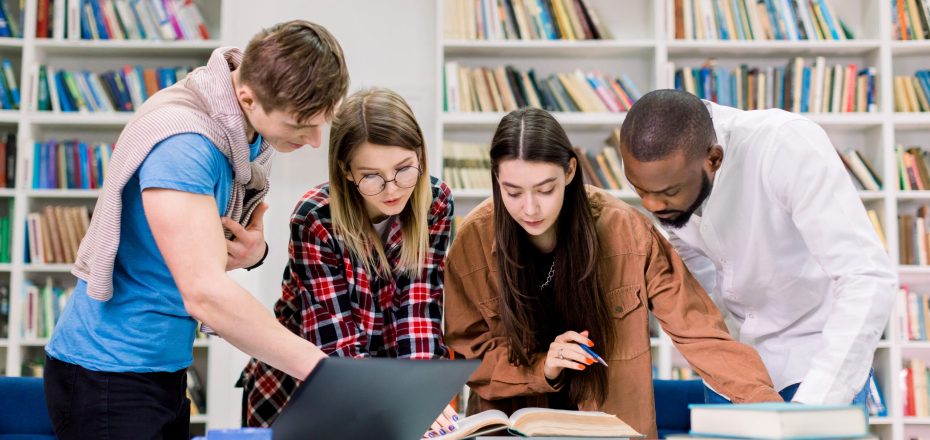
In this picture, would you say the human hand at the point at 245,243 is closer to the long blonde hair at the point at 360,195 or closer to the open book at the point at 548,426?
the long blonde hair at the point at 360,195

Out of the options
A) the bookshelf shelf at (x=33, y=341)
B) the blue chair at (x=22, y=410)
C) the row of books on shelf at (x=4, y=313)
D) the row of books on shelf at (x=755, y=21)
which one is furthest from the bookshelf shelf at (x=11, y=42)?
the row of books on shelf at (x=755, y=21)

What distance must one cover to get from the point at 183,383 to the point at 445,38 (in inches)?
112

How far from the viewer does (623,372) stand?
1829 millimetres

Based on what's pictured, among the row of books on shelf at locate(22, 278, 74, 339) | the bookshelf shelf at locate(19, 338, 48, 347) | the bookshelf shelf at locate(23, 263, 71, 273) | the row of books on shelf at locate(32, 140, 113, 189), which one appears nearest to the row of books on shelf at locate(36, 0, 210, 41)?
the row of books on shelf at locate(32, 140, 113, 189)

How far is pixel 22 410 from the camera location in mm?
2201

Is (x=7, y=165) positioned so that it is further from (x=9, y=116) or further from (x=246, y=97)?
(x=246, y=97)

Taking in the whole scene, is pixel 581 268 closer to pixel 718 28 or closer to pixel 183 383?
pixel 183 383

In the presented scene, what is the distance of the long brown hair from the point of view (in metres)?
1.80

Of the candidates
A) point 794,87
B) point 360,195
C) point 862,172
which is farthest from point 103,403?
point 862,172

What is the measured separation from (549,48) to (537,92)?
0.74ft

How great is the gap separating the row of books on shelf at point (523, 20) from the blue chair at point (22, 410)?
243cm

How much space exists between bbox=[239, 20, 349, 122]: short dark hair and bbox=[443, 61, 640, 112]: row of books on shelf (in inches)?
108

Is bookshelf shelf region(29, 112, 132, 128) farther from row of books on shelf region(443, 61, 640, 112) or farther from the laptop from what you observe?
the laptop

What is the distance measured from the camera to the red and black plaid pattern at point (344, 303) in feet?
5.88
